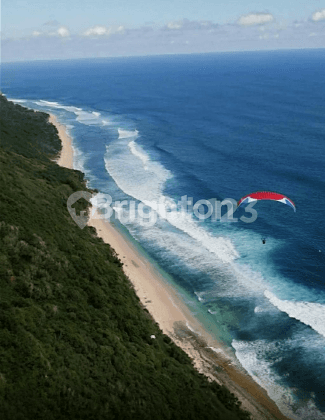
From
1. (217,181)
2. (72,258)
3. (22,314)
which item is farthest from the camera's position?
(217,181)

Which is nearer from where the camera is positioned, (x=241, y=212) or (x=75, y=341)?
(x=75, y=341)

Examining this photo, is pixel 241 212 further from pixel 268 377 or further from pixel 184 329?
pixel 268 377

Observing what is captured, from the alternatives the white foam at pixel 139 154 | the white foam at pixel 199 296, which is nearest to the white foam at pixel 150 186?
the white foam at pixel 139 154

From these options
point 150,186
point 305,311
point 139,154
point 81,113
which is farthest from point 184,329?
point 81,113

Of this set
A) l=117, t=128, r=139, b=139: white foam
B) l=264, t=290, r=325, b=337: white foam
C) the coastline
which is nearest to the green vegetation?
the coastline

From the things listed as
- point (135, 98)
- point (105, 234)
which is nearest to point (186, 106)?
point (135, 98)

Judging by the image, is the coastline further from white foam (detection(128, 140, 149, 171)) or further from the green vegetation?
white foam (detection(128, 140, 149, 171))

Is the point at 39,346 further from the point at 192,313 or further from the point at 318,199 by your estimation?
the point at 318,199
